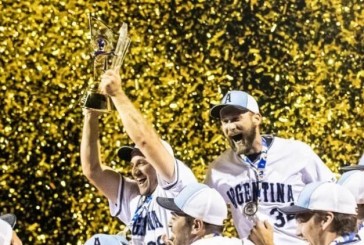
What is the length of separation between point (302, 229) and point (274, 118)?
A: 9.83ft

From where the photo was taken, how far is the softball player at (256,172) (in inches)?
185

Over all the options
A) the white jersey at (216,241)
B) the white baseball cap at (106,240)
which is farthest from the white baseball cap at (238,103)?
the white jersey at (216,241)

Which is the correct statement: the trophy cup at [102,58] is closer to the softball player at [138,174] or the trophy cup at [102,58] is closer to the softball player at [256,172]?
the softball player at [138,174]

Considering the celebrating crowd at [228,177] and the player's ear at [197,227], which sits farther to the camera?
the celebrating crowd at [228,177]

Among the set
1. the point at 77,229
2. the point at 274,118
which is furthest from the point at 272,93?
the point at 77,229

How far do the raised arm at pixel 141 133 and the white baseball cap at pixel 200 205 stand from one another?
0.43 meters

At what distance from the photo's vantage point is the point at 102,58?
4.75m

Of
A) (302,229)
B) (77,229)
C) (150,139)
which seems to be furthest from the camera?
(77,229)

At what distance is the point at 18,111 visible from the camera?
21.6 feet

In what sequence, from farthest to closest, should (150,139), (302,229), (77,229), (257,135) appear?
(77,229), (257,135), (150,139), (302,229)

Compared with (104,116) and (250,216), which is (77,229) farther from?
(250,216)

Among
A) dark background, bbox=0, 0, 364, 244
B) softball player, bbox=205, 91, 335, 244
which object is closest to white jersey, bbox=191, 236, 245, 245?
softball player, bbox=205, 91, 335, 244

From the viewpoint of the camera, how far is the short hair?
3543mm

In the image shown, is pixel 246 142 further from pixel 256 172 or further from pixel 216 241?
pixel 216 241
